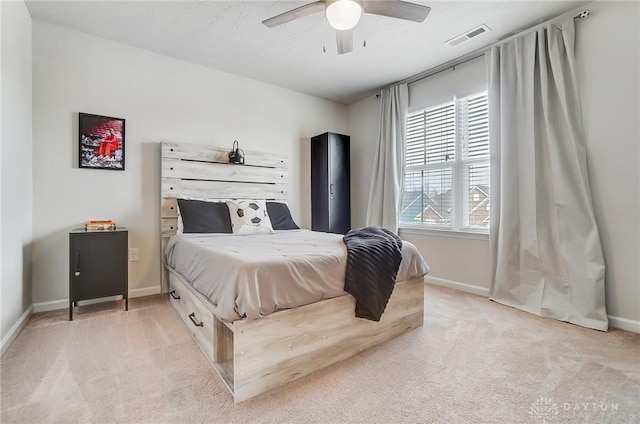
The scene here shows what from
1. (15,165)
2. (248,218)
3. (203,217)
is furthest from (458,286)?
(15,165)

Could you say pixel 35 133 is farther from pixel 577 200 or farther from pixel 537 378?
pixel 577 200

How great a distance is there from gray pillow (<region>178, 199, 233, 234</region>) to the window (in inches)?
88.9

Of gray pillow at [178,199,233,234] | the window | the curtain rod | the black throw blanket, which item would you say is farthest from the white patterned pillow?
the curtain rod

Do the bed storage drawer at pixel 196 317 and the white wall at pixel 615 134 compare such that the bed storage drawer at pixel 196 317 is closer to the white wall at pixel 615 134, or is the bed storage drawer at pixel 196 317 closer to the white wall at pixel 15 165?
the white wall at pixel 15 165

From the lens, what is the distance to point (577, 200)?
2.37m

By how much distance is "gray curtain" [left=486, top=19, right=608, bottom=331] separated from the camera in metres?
2.34

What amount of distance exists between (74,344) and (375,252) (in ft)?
6.83

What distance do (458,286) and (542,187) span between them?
1.34 m

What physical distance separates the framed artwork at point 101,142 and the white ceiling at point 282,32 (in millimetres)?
813

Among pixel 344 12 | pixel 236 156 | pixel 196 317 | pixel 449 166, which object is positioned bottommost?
pixel 196 317

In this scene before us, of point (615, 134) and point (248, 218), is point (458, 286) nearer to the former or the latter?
point (615, 134)

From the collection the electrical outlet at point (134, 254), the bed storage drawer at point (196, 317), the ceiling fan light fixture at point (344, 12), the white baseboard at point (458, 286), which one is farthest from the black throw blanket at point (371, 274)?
the electrical outlet at point (134, 254)

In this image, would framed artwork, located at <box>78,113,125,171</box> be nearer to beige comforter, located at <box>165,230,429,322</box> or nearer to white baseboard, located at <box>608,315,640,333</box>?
beige comforter, located at <box>165,230,429,322</box>

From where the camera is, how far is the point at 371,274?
1820 mm
